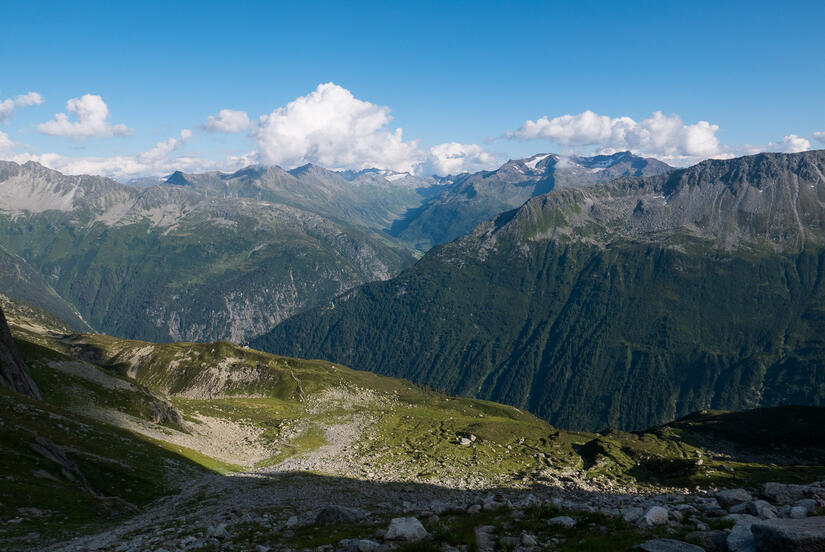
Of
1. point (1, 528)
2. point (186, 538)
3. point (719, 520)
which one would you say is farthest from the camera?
point (1, 528)

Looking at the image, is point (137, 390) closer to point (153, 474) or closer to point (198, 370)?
point (153, 474)

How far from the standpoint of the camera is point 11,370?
66750mm

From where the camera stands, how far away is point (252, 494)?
172 feet

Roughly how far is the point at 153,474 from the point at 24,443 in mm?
15239

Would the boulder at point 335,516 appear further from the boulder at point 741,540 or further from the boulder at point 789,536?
the boulder at point 789,536

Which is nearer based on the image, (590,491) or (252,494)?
(252,494)

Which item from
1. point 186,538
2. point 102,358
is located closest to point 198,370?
point 102,358

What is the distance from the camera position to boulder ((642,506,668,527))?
19.1 m

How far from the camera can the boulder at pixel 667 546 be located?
1447 centimetres

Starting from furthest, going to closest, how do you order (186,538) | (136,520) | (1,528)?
(136,520) < (1,528) < (186,538)

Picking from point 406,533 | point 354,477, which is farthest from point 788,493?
point 354,477

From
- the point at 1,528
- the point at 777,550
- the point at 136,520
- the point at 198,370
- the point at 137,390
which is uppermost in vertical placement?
the point at 777,550

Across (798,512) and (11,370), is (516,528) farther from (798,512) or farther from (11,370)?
(11,370)

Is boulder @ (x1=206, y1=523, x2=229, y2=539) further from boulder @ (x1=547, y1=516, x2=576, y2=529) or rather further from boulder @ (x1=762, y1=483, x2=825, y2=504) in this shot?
boulder @ (x1=762, y1=483, x2=825, y2=504)
